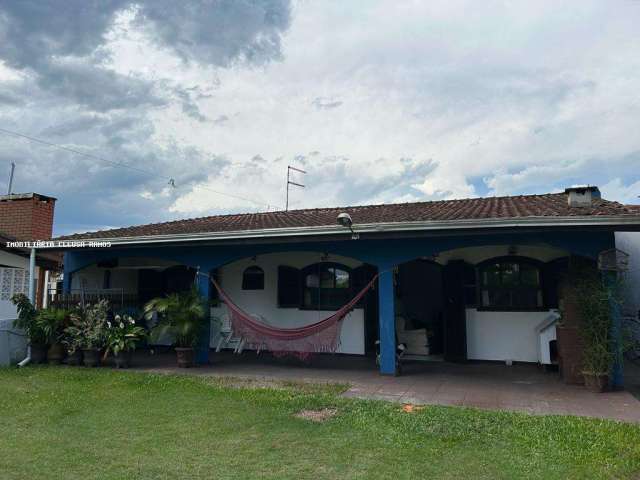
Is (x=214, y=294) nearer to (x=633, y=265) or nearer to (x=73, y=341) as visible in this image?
(x=73, y=341)

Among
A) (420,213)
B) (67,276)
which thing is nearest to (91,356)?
(67,276)

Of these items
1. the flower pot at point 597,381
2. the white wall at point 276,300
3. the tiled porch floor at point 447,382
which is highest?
the white wall at point 276,300

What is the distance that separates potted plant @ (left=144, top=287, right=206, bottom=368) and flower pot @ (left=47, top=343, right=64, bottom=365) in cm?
180

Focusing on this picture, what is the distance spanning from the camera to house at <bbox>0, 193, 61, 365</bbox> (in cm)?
1105

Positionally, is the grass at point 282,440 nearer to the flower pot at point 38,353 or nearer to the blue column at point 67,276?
the flower pot at point 38,353

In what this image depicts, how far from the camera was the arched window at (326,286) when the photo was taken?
9.67m

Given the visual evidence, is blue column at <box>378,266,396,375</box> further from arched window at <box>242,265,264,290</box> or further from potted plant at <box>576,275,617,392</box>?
arched window at <box>242,265,264,290</box>

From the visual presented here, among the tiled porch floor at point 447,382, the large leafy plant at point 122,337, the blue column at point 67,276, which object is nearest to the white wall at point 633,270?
the tiled porch floor at point 447,382

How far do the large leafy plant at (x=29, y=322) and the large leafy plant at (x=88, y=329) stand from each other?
449mm

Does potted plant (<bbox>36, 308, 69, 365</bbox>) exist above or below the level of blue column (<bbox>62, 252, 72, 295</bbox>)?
below

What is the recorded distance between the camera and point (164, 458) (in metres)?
3.83

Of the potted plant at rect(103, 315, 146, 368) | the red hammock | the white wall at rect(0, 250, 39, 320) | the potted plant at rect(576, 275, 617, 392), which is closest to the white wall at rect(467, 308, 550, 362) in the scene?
the potted plant at rect(576, 275, 617, 392)

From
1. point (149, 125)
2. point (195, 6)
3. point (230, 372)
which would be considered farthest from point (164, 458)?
point (149, 125)

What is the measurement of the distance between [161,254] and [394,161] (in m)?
6.49
